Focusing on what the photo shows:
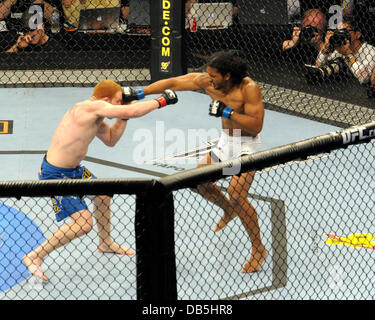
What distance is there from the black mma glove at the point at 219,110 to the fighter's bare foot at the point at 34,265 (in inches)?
57.0

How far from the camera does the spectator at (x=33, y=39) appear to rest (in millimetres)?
9734

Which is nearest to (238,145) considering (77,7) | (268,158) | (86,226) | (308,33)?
(86,226)

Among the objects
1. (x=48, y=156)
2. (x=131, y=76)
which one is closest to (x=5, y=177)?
(x=48, y=156)

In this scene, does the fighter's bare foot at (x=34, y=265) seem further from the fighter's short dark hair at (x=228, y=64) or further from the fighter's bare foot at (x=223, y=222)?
the fighter's short dark hair at (x=228, y=64)

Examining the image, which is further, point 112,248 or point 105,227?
point 112,248

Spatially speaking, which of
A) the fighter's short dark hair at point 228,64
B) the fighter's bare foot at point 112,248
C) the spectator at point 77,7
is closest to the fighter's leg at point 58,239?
the fighter's bare foot at point 112,248

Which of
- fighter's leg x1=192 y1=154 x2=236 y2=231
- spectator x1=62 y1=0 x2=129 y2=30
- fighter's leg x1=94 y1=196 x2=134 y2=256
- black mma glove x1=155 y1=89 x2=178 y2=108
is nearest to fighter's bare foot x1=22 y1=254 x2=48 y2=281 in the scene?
fighter's leg x1=94 y1=196 x2=134 y2=256

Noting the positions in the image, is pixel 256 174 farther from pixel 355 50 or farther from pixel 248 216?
pixel 355 50

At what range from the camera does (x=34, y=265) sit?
474cm

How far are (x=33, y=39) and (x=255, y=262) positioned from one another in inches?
230
